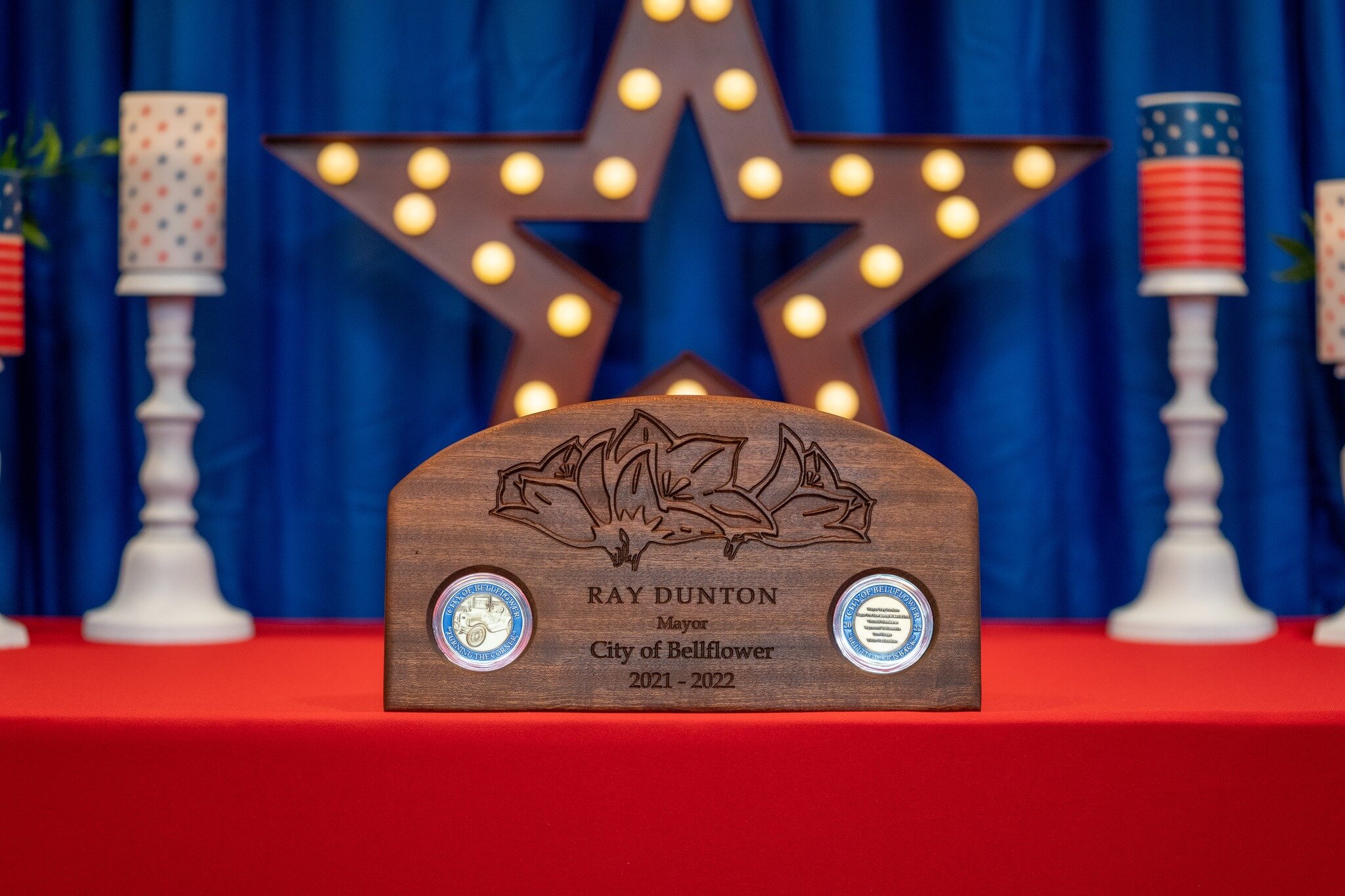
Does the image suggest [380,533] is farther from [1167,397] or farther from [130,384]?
[1167,397]

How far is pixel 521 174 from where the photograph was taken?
1.28 m

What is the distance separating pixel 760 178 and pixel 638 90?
14cm

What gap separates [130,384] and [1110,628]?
105 centimetres

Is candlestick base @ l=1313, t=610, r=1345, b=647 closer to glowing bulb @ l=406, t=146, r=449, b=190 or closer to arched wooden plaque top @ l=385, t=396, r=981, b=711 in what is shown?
arched wooden plaque top @ l=385, t=396, r=981, b=711

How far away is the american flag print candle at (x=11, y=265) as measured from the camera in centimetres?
124

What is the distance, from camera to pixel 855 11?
141cm

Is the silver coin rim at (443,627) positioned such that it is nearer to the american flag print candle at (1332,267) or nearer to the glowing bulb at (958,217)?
the glowing bulb at (958,217)

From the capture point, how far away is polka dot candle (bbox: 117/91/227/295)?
1.25 m

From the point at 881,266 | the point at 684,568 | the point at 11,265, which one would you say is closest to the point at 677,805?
the point at 684,568

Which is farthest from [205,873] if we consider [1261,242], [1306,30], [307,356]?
[1306,30]

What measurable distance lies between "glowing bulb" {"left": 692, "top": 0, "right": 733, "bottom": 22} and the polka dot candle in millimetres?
454

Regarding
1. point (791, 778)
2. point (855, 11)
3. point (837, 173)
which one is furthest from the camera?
point (855, 11)

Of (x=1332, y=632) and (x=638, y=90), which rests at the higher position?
(x=638, y=90)

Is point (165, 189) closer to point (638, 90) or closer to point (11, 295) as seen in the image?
point (11, 295)
